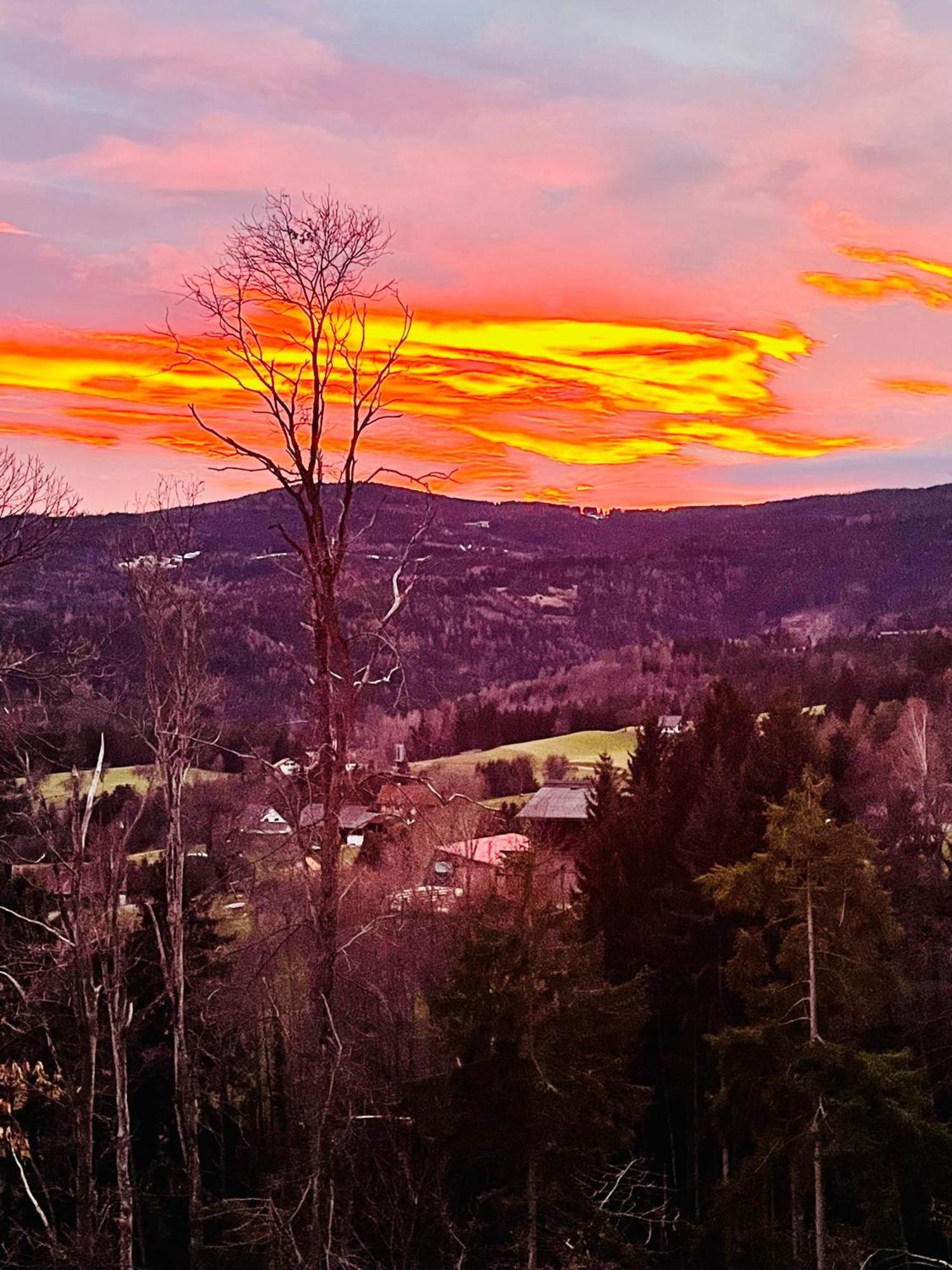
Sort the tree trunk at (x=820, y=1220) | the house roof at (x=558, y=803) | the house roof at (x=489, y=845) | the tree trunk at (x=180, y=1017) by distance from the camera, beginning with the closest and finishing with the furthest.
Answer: the tree trunk at (x=820, y=1220) → the tree trunk at (x=180, y=1017) → the house roof at (x=489, y=845) → the house roof at (x=558, y=803)

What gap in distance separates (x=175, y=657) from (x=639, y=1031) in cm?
1460

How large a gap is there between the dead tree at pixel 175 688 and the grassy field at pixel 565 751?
78699mm

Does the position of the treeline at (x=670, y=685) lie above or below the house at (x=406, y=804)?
below

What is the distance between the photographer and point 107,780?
41656mm

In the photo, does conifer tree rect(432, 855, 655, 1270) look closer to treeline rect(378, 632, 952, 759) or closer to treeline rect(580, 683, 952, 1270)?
treeline rect(580, 683, 952, 1270)

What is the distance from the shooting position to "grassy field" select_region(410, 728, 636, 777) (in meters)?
105

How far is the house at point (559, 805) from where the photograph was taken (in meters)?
72.9

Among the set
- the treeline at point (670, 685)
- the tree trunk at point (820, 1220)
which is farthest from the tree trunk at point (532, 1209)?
the treeline at point (670, 685)

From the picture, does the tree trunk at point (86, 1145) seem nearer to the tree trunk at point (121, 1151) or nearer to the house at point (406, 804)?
the tree trunk at point (121, 1151)

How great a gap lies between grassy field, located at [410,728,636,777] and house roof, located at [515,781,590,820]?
1633cm

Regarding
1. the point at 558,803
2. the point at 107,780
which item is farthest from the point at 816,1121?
the point at 558,803

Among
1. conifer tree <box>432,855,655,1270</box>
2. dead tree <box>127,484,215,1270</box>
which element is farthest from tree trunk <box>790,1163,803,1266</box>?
dead tree <box>127,484,215,1270</box>

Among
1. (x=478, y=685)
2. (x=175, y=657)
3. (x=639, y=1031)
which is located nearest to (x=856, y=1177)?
(x=639, y=1031)

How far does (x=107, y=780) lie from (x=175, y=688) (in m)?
25.8
